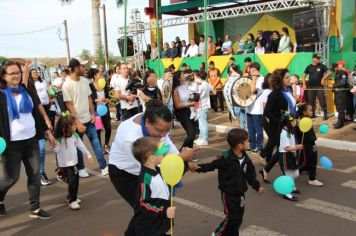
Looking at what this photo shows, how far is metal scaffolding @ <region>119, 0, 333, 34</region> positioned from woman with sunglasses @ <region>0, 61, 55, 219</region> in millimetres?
10750

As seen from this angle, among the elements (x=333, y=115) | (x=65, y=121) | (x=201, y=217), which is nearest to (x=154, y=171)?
(x=201, y=217)

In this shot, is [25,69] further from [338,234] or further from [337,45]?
[337,45]

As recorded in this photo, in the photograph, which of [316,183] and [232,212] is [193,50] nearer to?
[316,183]

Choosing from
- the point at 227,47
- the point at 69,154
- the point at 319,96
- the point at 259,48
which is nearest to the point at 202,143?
the point at 319,96

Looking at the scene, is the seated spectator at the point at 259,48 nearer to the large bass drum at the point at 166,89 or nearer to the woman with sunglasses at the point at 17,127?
the large bass drum at the point at 166,89

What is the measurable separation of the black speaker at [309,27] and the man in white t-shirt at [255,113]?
18.5ft

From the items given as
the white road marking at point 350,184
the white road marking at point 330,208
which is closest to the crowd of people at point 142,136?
the white road marking at point 330,208

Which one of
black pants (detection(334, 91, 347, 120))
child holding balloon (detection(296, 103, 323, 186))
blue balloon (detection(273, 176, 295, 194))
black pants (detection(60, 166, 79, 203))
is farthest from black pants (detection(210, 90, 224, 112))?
blue balloon (detection(273, 176, 295, 194))

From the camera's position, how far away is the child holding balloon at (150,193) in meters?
2.89

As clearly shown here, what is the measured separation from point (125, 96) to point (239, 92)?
2.31 m

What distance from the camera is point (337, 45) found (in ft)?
46.3

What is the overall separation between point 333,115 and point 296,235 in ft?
26.3

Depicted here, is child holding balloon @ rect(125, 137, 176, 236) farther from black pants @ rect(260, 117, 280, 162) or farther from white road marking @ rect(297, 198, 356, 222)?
black pants @ rect(260, 117, 280, 162)

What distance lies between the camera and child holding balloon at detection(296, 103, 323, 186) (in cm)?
591
